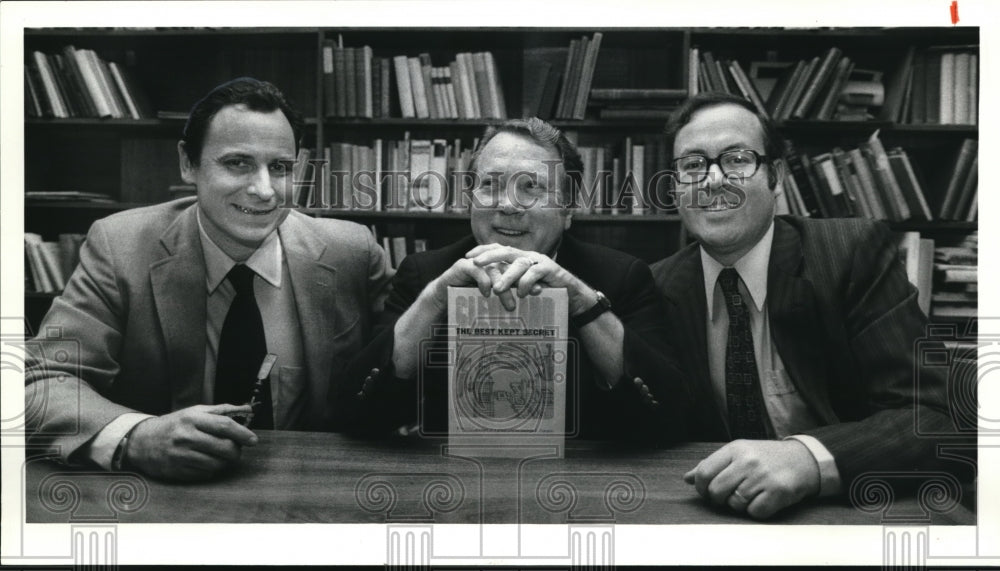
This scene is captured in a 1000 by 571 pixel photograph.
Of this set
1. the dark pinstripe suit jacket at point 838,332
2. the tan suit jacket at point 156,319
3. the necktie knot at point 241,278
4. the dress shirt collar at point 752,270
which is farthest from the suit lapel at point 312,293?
the dress shirt collar at point 752,270

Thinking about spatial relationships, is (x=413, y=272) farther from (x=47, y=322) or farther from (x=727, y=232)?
(x=47, y=322)

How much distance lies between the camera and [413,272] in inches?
82.0

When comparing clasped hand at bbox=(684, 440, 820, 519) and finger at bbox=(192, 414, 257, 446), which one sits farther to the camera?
finger at bbox=(192, 414, 257, 446)

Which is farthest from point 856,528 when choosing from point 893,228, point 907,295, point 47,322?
point 47,322

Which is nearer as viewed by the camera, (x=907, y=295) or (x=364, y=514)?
(x=364, y=514)

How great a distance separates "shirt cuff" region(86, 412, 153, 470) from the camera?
2.01 metres

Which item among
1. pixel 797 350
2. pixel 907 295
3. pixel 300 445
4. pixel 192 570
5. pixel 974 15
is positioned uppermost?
pixel 974 15

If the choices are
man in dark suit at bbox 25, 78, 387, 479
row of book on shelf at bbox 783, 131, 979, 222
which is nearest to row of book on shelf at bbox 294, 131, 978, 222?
row of book on shelf at bbox 783, 131, 979, 222

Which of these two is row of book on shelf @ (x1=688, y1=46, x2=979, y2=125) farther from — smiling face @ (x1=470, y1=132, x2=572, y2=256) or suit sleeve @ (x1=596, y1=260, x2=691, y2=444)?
suit sleeve @ (x1=596, y1=260, x2=691, y2=444)

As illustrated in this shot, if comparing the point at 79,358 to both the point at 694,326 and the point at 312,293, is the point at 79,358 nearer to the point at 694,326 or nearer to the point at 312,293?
the point at 312,293

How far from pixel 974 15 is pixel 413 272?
1594mm

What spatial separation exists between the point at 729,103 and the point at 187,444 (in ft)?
5.14

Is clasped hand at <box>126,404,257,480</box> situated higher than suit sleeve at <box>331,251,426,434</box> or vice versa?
suit sleeve at <box>331,251,426,434</box>

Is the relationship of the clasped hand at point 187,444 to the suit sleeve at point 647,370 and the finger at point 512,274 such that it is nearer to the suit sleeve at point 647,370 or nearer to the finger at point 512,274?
the finger at point 512,274
